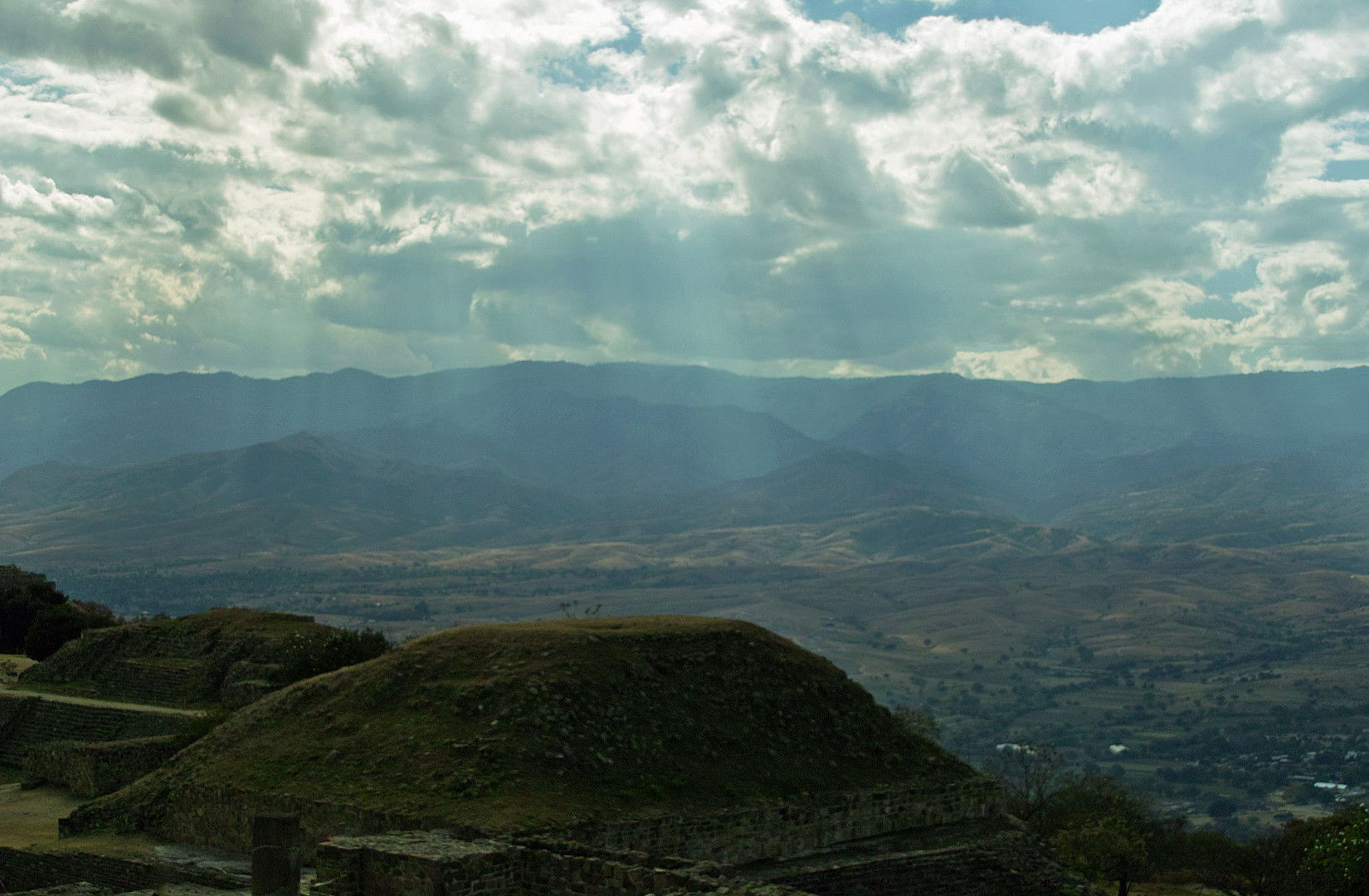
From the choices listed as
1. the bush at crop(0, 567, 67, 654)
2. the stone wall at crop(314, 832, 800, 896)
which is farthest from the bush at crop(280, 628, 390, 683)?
the bush at crop(0, 567, 67, 654)

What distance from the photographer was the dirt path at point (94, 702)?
43.5m

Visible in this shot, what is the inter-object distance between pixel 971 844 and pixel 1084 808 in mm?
23294

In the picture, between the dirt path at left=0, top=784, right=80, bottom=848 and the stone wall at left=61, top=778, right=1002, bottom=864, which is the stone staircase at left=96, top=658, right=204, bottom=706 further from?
the stone wall at left=61, top=778, right=1002, bottom=864

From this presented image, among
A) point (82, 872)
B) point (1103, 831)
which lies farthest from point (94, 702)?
point (1103, 831)

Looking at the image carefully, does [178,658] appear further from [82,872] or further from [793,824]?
[793,824]

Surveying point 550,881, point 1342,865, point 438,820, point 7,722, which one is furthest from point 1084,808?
point 7,722

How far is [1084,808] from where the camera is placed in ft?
162

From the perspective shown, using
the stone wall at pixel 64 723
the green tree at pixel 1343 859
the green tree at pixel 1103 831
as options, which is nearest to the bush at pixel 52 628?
the stone wall at pixel 64 723

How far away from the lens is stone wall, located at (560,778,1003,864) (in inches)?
974

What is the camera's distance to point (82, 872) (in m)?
26.1

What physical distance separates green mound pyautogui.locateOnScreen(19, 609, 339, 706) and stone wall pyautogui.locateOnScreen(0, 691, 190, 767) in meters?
3.08

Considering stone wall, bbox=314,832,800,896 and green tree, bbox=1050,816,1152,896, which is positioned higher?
stone wall, bbox=314,832,800,896

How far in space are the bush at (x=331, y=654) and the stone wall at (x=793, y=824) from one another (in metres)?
19.0

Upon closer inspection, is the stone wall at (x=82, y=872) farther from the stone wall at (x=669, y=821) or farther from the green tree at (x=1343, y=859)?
the green tree at (x=1343, y=859)
